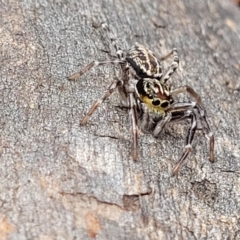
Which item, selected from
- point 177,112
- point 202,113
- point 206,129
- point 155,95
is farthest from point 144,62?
point 206,129

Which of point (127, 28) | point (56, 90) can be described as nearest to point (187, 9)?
point (127, 28)

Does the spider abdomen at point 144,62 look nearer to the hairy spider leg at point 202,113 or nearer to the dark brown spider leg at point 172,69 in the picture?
the dark brown spider leg at point 172,69

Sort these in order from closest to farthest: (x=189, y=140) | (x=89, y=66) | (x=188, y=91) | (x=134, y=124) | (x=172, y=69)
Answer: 1. (x=134, y=124)
2. (x=189, y=140)
3. (x=89, y=66)
4. (x=188, y=91)
5. (x=172, y=69)

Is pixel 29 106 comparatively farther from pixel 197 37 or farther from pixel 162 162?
pixel 197 37

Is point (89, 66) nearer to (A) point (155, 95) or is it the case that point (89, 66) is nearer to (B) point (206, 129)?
(A) point (155, 95)

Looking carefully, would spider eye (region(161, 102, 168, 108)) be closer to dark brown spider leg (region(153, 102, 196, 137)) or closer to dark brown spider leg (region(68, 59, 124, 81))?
dark brown spider leg (region(153, 102, 196, 137))
